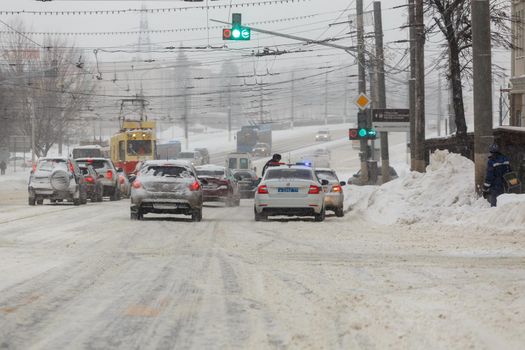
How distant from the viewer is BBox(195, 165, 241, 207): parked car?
38.5 m

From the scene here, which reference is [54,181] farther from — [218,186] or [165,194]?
[165,194]

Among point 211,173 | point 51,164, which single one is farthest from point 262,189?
point 211,173

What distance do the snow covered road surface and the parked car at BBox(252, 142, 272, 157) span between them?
9337cm

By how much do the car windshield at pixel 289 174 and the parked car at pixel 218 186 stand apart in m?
11.3

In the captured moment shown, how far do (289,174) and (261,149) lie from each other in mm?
88189

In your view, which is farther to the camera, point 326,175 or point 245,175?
point 245,175

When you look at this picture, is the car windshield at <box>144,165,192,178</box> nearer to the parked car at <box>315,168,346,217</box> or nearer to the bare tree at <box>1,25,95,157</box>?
the parked car at <box>315,168,346,217</box>

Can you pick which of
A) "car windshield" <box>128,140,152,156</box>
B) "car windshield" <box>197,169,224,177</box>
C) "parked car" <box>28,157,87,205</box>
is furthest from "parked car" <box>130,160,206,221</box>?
"car windshield" <box>128,140,152,156</box>

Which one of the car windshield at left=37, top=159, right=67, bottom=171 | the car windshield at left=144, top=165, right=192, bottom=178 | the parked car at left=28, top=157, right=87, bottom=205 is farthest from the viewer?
the car windshield at left=37, top=159, right=67, bottom=171

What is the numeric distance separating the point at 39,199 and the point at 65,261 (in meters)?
23.3

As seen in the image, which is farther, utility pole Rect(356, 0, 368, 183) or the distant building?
the distant building

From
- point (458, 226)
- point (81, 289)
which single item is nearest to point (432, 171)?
point (458, 226)

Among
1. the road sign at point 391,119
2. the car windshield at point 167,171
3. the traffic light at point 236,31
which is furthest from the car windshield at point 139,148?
the car windshield at point 167,171

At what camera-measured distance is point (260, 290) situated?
36.5ft
